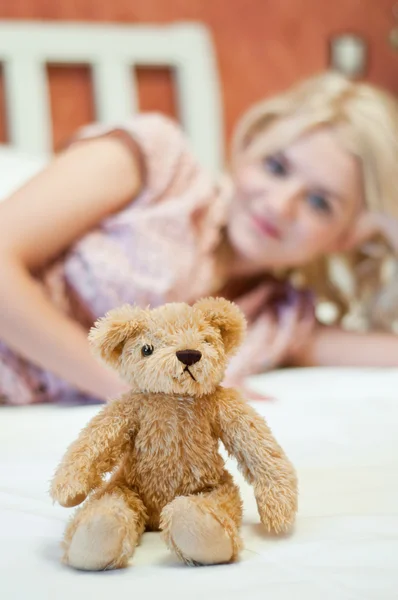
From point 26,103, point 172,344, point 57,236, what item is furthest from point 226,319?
point 26,103

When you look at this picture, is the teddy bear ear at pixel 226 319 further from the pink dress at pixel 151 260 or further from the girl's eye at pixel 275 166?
the girl's eye at pixel 275 166

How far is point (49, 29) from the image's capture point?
5.93 ft

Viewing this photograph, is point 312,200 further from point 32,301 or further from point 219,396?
point 219,396

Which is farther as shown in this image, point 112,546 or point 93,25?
point 93,25

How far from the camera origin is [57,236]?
Answer: 1077 millimetres

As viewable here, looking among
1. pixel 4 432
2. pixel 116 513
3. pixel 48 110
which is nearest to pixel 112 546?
pixel 116 513

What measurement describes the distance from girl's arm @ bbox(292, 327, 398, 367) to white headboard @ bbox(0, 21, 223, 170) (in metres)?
0.71

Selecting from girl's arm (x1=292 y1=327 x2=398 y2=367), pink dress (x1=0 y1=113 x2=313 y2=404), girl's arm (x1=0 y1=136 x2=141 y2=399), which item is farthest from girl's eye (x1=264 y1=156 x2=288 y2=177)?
girl's arm (x1=292 y1=327 x2=398 y2=367)

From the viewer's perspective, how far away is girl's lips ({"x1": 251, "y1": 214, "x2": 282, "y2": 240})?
4.03 feet

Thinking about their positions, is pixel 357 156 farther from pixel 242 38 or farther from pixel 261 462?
pixel 242 38

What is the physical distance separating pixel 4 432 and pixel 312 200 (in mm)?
705

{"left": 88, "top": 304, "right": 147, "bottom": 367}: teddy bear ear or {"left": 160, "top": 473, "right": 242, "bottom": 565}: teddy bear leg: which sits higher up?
{"left": 88, "top": 304, "right": 147, "bottom": 367}: teddy bear ear

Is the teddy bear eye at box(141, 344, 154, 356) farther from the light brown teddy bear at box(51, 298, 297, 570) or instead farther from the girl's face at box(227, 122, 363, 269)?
the girl's face at box(227, 122, 363, 269)

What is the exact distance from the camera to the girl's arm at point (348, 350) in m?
1.36
